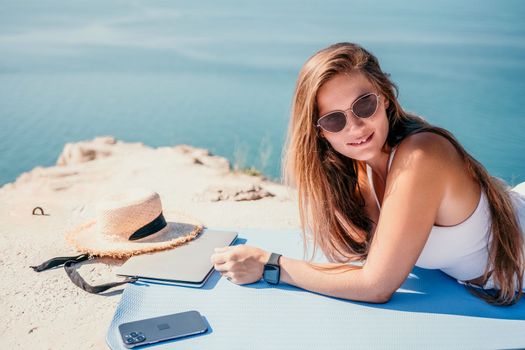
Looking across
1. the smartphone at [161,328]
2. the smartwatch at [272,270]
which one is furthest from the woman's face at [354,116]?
the smartphone at [161,328]

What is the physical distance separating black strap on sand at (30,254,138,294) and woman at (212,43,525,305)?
71 cm

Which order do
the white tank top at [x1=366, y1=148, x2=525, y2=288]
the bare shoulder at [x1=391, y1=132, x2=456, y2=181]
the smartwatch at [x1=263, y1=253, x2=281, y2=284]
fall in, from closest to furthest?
the bare shoulder at [x1=391, y1=132, x2=456, y2=181] → the white tank top at [x1=366, y1=148, x2=525, y2=288] → the smartwatch at [x1=263, y1=253, x2=281, y2=284]

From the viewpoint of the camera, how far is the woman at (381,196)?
2.26 m

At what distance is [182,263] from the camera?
3.19 m

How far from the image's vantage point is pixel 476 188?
239 centimetres

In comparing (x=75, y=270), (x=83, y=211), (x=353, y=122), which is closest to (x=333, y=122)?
(x=353, y=122)

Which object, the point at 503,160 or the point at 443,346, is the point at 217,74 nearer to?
the point at 503,160

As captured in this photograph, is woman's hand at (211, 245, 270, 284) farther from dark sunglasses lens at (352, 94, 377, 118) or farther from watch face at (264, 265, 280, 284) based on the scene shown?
dark sunglasses lens at (352, 94, 377, 118)

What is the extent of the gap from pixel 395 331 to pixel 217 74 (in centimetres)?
1354

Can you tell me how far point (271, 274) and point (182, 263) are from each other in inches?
26.3

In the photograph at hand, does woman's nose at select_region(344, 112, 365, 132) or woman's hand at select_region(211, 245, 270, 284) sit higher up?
woman's nose at select_region(344, 112, 365, 132)

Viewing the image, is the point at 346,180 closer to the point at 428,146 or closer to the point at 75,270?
the point at 428,146

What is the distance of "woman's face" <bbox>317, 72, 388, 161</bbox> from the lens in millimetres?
2342

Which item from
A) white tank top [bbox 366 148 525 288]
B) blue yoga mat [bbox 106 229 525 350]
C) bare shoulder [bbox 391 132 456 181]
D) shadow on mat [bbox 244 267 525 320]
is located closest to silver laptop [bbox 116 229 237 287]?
blue yoga mat [bbox 106 229 525 350]
